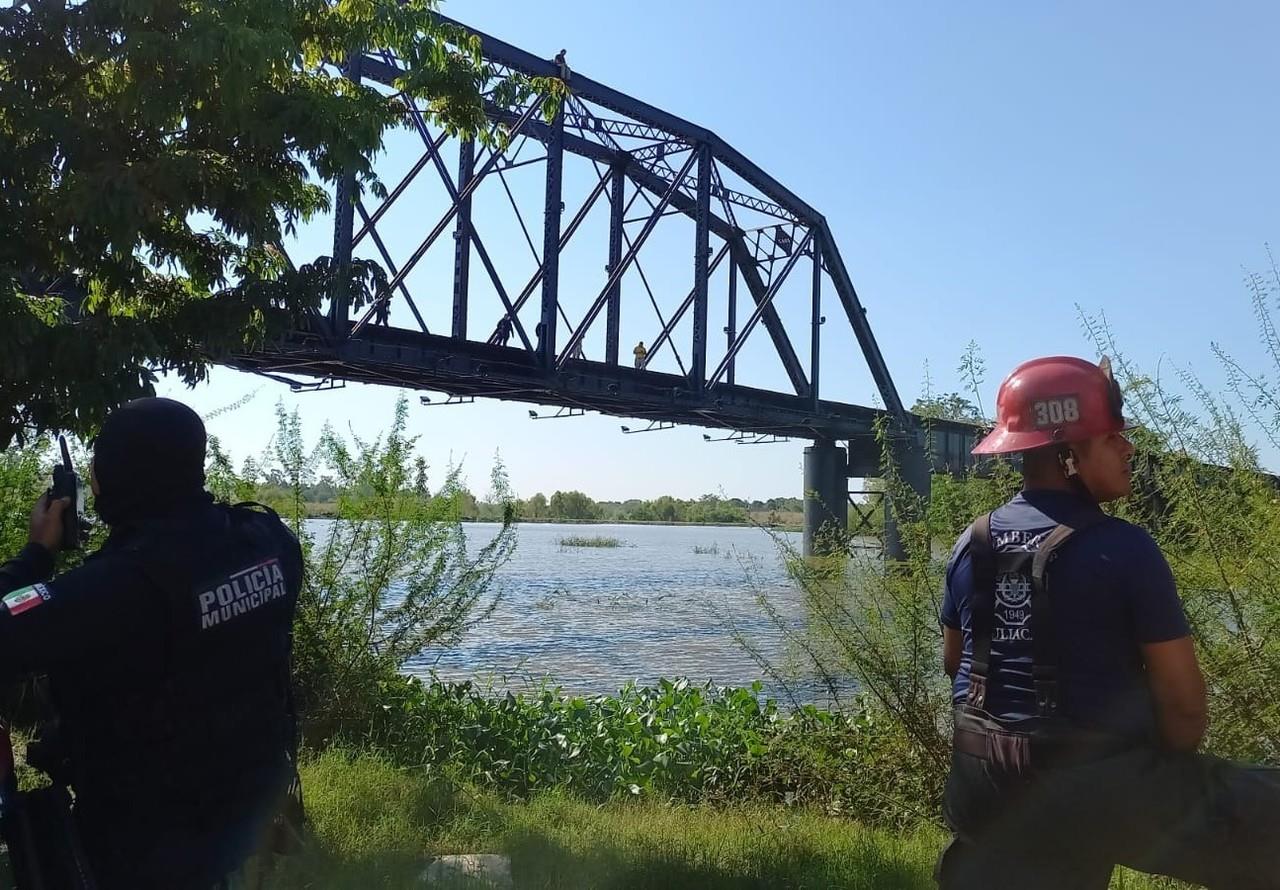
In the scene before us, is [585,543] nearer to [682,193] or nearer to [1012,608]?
[682,193]

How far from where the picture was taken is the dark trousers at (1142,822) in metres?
2.33

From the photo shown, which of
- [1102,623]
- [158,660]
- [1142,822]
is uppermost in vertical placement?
[1102,623]

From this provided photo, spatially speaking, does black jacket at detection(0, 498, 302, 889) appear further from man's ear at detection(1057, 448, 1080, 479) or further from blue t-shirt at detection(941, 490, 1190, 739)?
man's ear at detection(1057, 448, 1080, 479)

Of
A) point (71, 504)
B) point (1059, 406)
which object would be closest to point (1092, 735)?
point (1059, 406)

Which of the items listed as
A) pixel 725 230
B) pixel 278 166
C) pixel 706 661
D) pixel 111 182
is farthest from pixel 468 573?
pixel 725 230

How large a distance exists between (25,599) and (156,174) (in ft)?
9.56

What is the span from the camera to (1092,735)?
2.34 m

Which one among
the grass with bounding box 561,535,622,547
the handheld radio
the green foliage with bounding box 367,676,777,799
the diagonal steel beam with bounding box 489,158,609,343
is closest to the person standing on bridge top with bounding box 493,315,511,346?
the diagonal steel beam with bounding box 489,158,609,343

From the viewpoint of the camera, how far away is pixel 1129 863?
2.40m

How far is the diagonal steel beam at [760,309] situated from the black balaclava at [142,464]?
110 ft

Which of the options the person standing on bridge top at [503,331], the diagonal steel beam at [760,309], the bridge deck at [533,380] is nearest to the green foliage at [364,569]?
the bridge deck at [533,380]

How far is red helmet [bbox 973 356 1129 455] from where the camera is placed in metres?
2.55

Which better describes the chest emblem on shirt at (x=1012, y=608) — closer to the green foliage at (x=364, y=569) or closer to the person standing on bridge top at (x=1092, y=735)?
the person standing on bridge top at (x=1092, y=735)

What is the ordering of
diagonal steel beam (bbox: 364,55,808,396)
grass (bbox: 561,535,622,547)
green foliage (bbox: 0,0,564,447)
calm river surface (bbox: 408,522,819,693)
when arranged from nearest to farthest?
green foliage (bbox: 0,0,564,447), calm river surface (bbox: 408,522,819,693), diagonal steel beam (bbox: 364,55,808,396), grass (bbox: 561,535,622,547)
